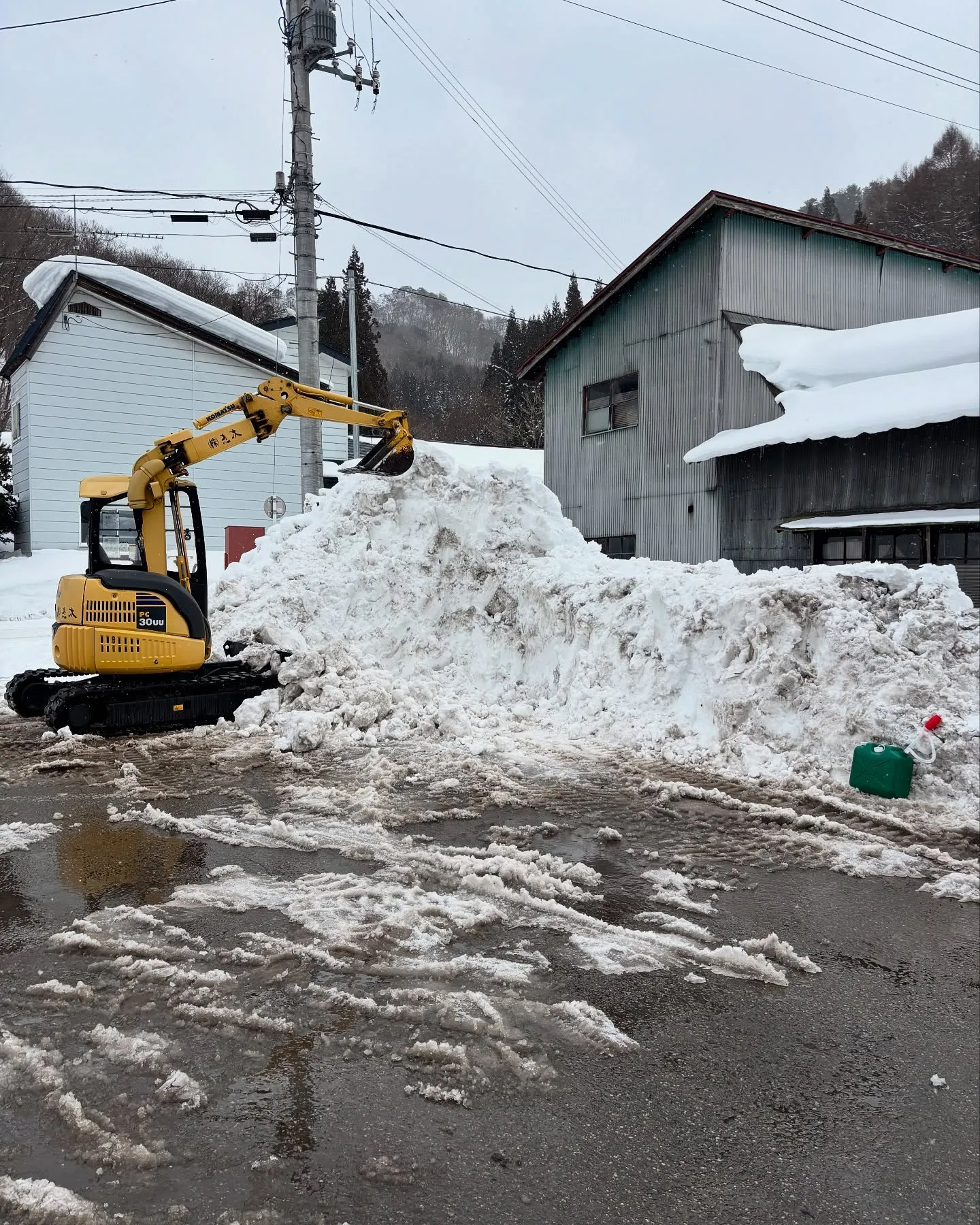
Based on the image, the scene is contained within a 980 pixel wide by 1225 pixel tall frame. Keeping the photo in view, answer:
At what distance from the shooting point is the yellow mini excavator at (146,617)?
8562mm

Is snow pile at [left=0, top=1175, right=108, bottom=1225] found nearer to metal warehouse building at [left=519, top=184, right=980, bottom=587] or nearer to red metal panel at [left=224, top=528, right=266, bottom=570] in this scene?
metal warehouse building at [left=519, top=184, right=980, bottom=587]

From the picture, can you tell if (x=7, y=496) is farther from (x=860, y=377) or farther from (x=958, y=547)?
(x=958, y=547)

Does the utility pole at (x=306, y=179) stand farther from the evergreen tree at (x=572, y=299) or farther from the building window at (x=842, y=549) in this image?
the evergreen tree at (x=572, y=299)

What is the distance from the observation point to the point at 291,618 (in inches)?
435

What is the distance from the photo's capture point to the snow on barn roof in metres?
5.11

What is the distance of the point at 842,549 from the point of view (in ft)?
40.2

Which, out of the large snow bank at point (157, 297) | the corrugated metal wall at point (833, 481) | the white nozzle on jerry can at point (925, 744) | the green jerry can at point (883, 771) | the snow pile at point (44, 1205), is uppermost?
the large snow bank at point (157, 297)

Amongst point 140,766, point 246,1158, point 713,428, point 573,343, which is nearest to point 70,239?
point 573,343

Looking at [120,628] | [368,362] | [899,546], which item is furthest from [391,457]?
[368,362]

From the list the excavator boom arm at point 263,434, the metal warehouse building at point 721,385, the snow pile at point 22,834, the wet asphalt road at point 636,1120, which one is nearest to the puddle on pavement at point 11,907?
the wet asphalt road at point 636,1120

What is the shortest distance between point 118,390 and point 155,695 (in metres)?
16.1

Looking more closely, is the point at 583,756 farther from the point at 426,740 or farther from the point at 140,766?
the point at 140,766

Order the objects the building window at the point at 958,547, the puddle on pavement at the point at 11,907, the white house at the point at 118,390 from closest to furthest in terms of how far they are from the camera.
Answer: the puddle on pavement at the point at 11,907
the building window at the point at 958,547
the white house at the point at 118,390

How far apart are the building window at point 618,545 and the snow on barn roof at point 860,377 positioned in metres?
2.47
